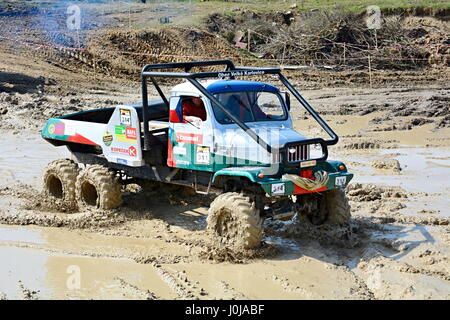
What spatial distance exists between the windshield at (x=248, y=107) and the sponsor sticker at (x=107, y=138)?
202 cm

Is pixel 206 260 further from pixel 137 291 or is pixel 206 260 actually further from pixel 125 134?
pixel 125 134

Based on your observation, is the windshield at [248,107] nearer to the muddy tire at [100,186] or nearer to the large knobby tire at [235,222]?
the large knobby tire at [235,222]

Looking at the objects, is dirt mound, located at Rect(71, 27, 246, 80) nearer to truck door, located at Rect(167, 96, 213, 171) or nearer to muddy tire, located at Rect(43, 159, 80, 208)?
muddy tire, located at Rect(43, 159, 80, 208)

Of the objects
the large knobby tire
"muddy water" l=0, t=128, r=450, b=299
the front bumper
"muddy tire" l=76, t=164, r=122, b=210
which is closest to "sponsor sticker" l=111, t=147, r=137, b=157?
"muddy tire" l=76, t=164, r=122, b=210

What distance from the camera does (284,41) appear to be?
31.8 m

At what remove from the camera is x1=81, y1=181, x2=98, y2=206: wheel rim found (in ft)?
34.3

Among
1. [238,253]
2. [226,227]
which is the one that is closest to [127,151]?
[226,227]

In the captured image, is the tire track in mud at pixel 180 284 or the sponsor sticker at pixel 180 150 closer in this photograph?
the tire track in mud at pixel 180 284

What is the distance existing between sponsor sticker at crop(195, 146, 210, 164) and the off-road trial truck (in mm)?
13

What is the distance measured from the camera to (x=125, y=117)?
32.1ft

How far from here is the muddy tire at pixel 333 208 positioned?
8.88 metres

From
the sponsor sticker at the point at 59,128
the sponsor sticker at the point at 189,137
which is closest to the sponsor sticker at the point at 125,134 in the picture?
the sponsor sticker at the point at 189,137

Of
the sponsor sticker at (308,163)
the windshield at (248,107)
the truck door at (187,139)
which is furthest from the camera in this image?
the windshield at (248,107)

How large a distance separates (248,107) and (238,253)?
2116 mm
